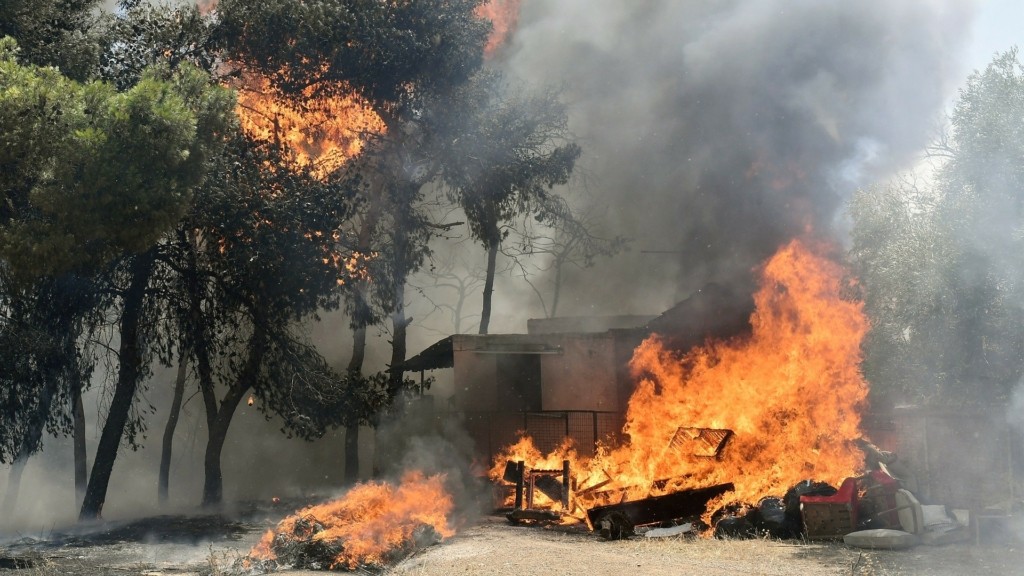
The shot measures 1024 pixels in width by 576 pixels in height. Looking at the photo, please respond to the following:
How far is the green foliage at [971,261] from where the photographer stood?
43.4 ft

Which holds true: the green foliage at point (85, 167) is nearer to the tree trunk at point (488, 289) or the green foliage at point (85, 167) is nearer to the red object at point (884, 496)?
the red object at point (884, 496)

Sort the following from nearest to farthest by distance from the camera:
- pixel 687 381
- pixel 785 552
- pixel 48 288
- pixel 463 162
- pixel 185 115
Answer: pixel 785 552 < pixel 185 115 < pixel 48 288 < pixel 687 381 < pixel 463 162

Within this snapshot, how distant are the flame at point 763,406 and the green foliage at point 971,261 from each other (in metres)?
1.90

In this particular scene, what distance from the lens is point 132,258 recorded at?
17.5 m

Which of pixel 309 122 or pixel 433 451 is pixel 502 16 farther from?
pixel 433 451

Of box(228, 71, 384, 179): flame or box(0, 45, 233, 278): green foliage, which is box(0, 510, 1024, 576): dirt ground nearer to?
box(0, 45, 233, 278): green foliage

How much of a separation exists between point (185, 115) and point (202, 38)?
5833 mm

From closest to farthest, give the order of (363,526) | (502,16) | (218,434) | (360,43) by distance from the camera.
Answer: (363,526) < (360,43) < (218,434) < (502,16)

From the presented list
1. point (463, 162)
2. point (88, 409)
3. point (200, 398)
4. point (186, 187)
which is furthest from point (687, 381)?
point (88, 409)

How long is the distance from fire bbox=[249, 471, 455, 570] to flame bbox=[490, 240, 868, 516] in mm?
2921

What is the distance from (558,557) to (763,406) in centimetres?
744

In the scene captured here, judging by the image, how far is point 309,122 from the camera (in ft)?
69.5

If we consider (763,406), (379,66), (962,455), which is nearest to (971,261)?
(962,455)

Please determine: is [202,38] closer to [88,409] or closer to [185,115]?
[185,115]
